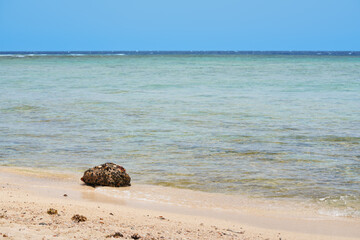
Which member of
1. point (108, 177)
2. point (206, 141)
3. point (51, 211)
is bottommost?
point (206, 141)

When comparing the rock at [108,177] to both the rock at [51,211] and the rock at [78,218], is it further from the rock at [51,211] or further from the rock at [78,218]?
the rock at [78,218]

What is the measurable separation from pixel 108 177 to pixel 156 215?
1.72 metres

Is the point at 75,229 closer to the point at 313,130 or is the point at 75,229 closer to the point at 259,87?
the point at 313,130

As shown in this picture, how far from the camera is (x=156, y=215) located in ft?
18.6

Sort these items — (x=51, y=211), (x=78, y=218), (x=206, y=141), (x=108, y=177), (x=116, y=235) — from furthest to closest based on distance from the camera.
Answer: (x=206, y=141) < (x=108, y=177) < (x=51, y=211) < (x=78, y=218) < (x=116, y=235)

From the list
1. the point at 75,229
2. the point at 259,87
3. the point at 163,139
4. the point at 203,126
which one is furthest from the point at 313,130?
the point at 259,87

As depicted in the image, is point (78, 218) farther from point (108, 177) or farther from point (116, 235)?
point (108, 177)

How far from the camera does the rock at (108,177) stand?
7168mm

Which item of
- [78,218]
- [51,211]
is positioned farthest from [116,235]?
[51,211]

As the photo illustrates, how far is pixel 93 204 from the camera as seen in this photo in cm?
606

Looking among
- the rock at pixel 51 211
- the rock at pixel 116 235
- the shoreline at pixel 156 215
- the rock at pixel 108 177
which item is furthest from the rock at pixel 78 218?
the rock at pixel 108 177

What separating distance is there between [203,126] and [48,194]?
6549 millimetres

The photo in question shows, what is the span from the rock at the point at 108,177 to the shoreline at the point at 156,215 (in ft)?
0.41

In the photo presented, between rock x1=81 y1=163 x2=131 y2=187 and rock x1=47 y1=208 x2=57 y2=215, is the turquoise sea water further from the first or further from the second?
rock x1=47 y1=208 x2=57 y2=215
